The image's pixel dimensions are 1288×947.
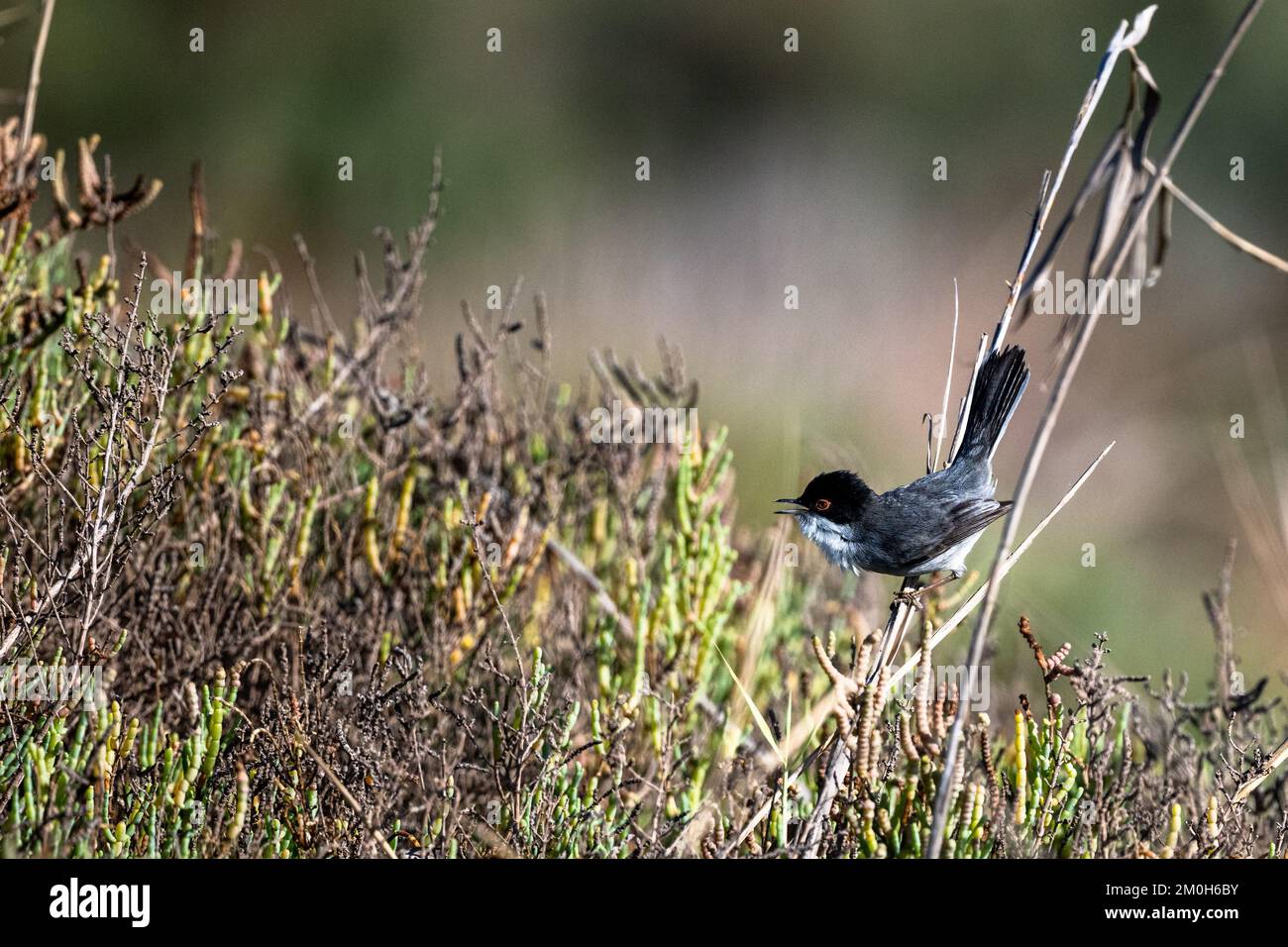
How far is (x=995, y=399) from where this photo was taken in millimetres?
3656

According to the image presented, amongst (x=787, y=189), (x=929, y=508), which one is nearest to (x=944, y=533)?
(x=929, y=508)

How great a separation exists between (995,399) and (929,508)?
39cm

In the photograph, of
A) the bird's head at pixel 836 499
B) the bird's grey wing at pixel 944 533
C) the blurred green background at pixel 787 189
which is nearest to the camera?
the bird's grey wing at pixel 944 533

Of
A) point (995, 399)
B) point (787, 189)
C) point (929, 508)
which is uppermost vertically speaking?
point (787, 189)

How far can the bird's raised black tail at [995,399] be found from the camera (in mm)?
3621

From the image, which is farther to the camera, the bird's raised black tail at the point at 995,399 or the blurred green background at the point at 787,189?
the blurred green background at the point at 787,189

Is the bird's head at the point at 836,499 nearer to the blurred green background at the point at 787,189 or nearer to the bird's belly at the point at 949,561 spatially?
the bird's belly at the point at 949,561

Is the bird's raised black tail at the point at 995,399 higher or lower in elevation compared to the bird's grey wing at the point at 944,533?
higher

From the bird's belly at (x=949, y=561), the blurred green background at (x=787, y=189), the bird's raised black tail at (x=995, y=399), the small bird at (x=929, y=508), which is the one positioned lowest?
the bird's belly at (x=949, y=561)

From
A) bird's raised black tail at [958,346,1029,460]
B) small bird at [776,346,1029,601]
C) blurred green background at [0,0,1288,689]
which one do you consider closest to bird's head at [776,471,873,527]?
small bird at [776,346,1029,601]

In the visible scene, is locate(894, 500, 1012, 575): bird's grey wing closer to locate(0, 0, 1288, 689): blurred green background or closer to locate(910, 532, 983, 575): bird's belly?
locate(910, 532, 983, 575): bird's belly

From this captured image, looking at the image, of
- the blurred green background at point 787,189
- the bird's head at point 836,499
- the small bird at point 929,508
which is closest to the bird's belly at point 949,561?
the small bird at point 929,508

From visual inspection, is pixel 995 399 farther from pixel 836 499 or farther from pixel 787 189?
pixel 787 189

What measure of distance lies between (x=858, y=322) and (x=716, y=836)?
24.1 feet
